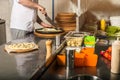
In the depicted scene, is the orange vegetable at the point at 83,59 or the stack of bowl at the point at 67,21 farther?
the stack of bowl at the point at 67,21

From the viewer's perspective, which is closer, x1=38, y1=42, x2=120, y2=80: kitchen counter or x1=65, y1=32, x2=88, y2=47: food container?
x1=38, y1=42, x2=120, y2=80: kitchen counter

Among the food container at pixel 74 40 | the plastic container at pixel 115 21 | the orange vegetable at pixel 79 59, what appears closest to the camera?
the orange vegetable at pixel 79 59

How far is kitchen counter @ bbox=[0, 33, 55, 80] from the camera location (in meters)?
1.15

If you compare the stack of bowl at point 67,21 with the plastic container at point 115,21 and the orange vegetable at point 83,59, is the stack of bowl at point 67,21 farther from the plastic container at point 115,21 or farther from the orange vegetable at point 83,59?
the orange vegetable at point 83,59

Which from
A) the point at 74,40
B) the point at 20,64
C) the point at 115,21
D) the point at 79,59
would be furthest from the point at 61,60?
the point at 115,21

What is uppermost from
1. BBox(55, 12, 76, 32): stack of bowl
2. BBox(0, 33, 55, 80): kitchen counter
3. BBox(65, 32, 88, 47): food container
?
BBox(55, 12, 76, 32): stack of bowl

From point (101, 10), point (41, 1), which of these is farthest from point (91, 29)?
point (41, 1)

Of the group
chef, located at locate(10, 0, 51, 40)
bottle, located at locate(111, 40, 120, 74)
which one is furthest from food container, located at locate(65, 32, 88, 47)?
chef, located at locate(10, 0, 51, 40)

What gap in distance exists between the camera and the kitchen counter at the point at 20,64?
3.76 ft

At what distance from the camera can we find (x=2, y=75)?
1.15 m

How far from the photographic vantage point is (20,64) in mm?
1323

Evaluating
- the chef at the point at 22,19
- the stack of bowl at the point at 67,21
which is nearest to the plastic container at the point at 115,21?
the stack of bowl at the point at 67,21

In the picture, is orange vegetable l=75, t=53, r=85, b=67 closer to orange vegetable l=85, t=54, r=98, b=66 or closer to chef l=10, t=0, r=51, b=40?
orange vegetable l=85, t=54, r=98, b=66

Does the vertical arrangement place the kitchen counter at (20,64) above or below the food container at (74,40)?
below
